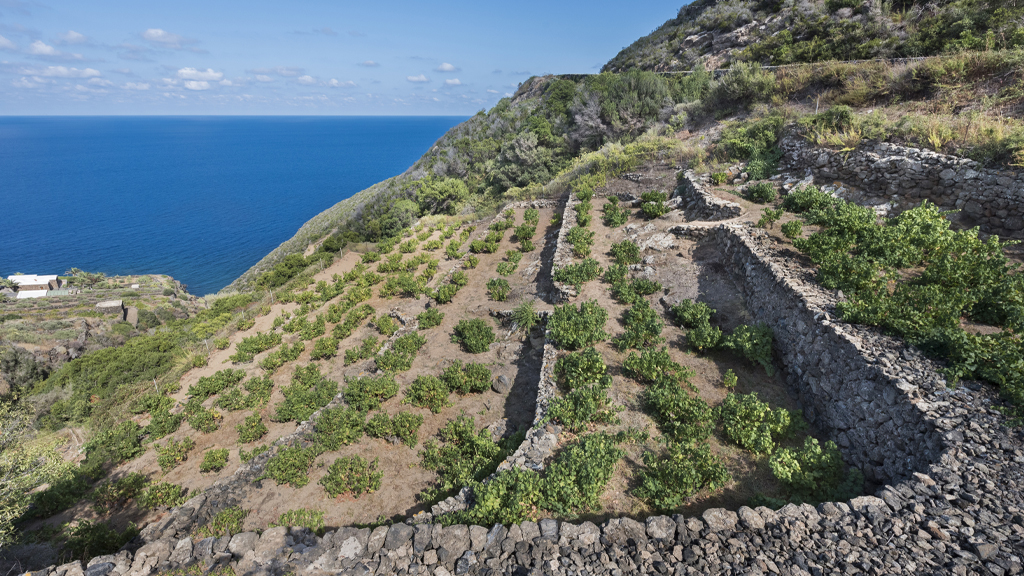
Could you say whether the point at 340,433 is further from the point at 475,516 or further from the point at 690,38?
the point at 690,38

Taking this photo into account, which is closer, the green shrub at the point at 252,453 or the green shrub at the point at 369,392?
the green shrub at the point at 252,453

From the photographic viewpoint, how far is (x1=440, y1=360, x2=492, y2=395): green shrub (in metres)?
10.9

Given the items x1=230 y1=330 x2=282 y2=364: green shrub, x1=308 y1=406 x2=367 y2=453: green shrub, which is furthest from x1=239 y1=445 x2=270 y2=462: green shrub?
x1=230 y1=330 x2=282 y2=364: green shrub

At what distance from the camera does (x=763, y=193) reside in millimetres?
15289

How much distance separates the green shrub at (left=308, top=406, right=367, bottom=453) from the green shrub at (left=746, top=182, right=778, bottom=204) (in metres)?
15.7

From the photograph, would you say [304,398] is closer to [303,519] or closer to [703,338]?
[303,519]

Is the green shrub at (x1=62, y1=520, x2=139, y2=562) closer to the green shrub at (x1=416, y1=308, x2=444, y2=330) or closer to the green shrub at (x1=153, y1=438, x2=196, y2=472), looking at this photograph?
the green shrub at (x1=153, y1=438, x2=196, y2=472)

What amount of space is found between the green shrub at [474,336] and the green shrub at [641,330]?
412 cm

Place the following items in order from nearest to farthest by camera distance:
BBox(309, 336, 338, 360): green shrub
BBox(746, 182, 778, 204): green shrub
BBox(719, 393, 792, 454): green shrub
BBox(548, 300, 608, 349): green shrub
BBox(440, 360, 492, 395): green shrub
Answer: BBox(719, 393, 792, 454): green shrub, BBox(548, 300, 608, 349): green shrub, BBox(440, 360, 492, 395): green shrub, BBox(309, 336, 338, 360): green shrub, BBox(746, 182, 778, 204): green shrub

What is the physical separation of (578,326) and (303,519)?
7289 mm

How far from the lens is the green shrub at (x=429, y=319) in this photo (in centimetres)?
1448

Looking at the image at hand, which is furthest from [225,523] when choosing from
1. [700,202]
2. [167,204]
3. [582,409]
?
[167,204]

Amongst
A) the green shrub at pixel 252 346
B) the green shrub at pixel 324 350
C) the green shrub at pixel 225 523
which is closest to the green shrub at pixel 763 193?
the green shrub at pixel 324 350

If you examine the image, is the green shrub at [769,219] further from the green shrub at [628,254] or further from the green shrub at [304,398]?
the green shrub at [304,398]
